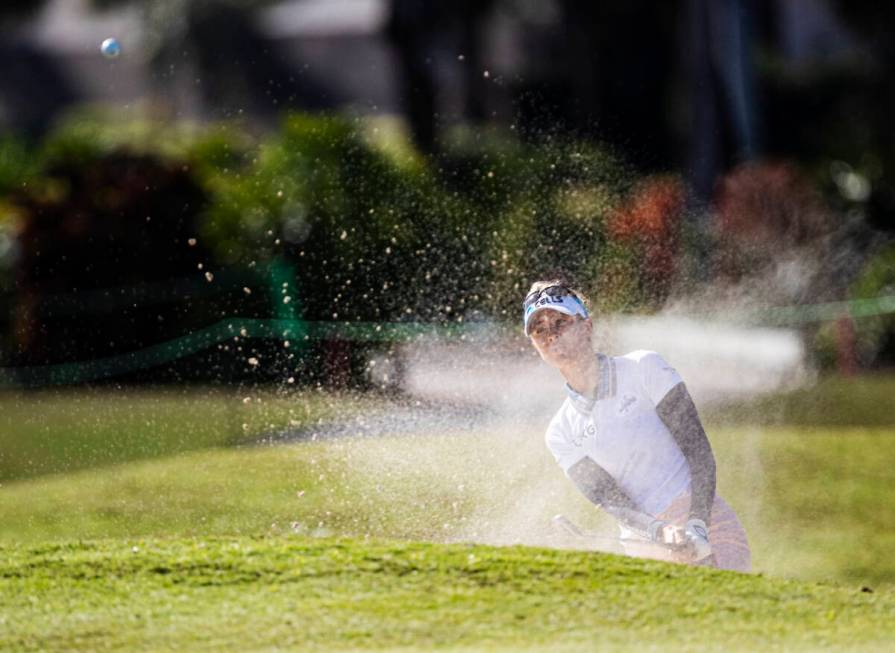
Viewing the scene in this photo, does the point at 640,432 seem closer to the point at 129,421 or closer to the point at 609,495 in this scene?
the point at 609,495

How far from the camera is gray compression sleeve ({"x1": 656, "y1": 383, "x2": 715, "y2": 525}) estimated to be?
22.2 ft

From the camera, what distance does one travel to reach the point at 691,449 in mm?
6801

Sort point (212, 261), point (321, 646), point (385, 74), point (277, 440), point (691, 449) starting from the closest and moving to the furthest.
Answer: point (321, 646)
point (691, 449)
point (277, 440)
point (212, 261)
point (385, 74)

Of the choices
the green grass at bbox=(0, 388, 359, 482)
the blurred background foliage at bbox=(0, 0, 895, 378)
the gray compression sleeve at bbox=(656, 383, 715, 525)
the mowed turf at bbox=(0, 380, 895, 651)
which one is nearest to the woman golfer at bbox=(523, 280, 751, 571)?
the gray compression sleeve at bbox=(656, 383, 715, 525)

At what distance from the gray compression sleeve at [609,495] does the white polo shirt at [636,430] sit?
0.03 m

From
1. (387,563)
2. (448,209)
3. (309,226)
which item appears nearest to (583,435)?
(387,563)

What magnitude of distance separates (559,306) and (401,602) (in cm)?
148

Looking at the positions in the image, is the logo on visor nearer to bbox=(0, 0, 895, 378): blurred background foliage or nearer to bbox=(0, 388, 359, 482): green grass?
bbox=(0, 388, 359, 482): green grass

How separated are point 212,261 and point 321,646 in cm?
1030

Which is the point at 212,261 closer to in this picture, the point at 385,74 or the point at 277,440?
the point at 277,440

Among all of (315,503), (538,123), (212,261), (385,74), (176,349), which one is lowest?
(315,503)

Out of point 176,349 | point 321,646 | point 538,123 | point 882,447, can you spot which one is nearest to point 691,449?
point 321,646

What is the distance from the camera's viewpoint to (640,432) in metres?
6.82

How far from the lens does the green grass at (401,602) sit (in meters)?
5.71
